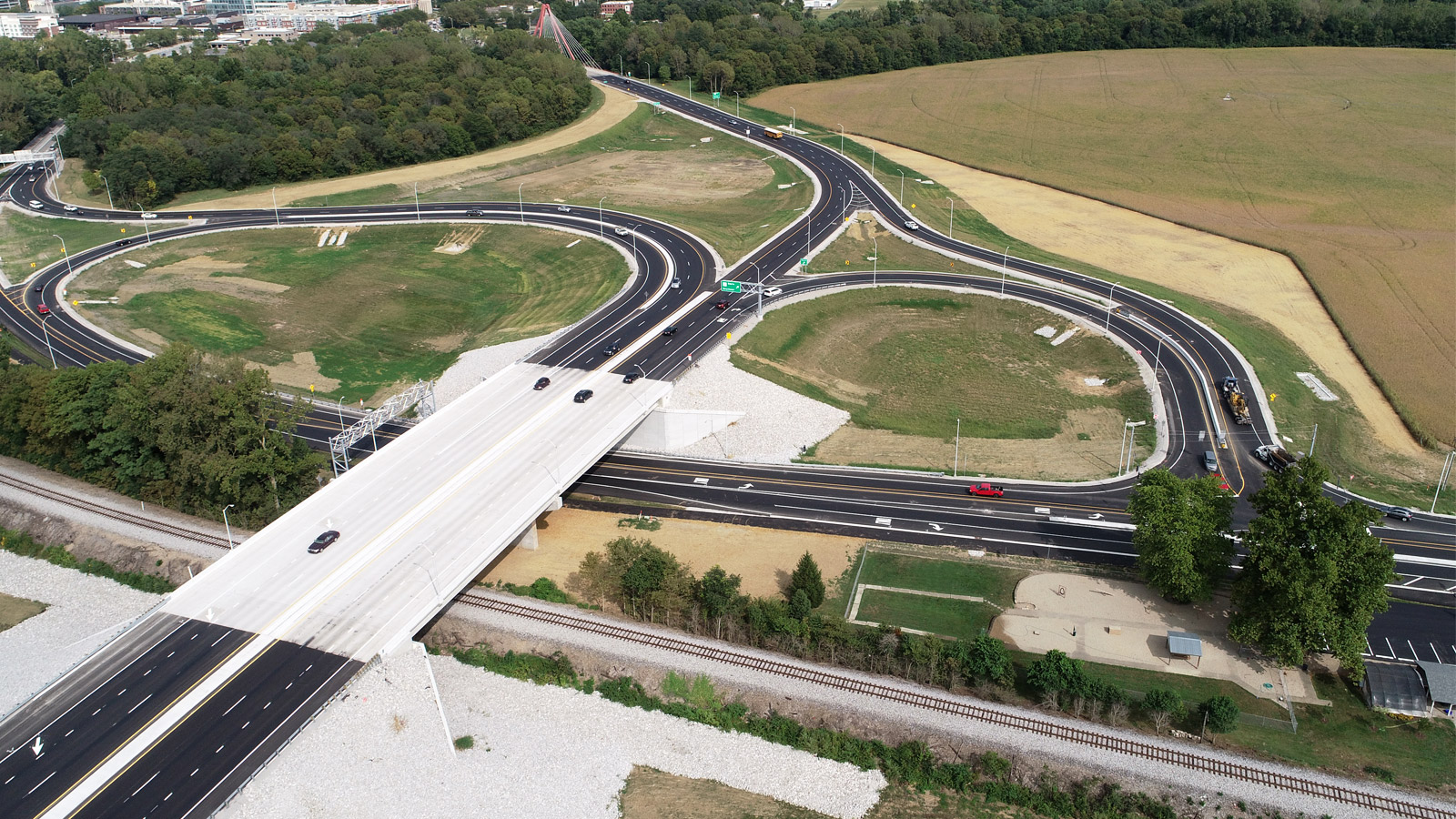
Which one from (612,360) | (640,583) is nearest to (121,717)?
(640,583)

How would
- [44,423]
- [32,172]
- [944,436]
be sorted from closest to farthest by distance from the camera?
[44,423] < [944,436] < [32,172]

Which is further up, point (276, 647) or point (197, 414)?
point (197, 414)

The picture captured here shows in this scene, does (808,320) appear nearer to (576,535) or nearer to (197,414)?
(576,535)

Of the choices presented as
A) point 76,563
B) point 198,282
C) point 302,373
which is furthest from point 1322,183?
point 76,563

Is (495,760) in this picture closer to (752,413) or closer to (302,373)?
(752,413)

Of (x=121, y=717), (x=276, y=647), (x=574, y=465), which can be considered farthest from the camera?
(x=574, y=465)

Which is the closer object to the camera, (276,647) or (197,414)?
(276,647)

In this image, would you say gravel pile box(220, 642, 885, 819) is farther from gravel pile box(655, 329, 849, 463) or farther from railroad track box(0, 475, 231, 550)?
gravel pile box(655, 329, 849, 463)
